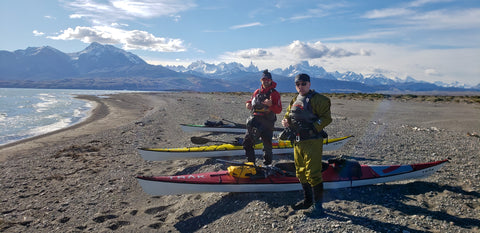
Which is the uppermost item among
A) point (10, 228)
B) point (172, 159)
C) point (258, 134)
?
point (258, 134)

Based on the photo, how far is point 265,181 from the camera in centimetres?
680

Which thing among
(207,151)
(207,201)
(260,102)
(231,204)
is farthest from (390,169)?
(207,151)

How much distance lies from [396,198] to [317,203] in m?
2.47

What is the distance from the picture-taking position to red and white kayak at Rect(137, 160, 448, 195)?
21.6 feet

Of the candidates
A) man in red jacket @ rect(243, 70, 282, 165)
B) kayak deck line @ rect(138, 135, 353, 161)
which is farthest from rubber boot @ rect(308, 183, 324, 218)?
kayak deck line @ rect(138, 135, 353, 161)

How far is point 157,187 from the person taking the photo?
257 inches

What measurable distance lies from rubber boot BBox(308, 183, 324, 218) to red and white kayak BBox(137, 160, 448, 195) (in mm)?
1220

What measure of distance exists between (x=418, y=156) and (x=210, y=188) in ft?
31.0

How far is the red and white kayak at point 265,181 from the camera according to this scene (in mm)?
6586

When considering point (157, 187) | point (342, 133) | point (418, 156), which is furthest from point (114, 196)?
point (342, 133)

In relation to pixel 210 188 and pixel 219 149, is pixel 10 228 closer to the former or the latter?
pixel 210 188

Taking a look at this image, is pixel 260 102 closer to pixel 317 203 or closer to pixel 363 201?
pixel 317 203

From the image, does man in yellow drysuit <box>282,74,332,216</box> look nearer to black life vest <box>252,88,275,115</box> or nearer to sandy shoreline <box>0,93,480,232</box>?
sandy shoreline <box>0,93,480,232</box>

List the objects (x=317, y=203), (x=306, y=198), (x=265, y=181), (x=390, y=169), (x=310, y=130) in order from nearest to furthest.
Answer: (x=310, y=130), (x=317, y=203), (x=306, y=198), (x=265, y=181), (x=390, y=169)
